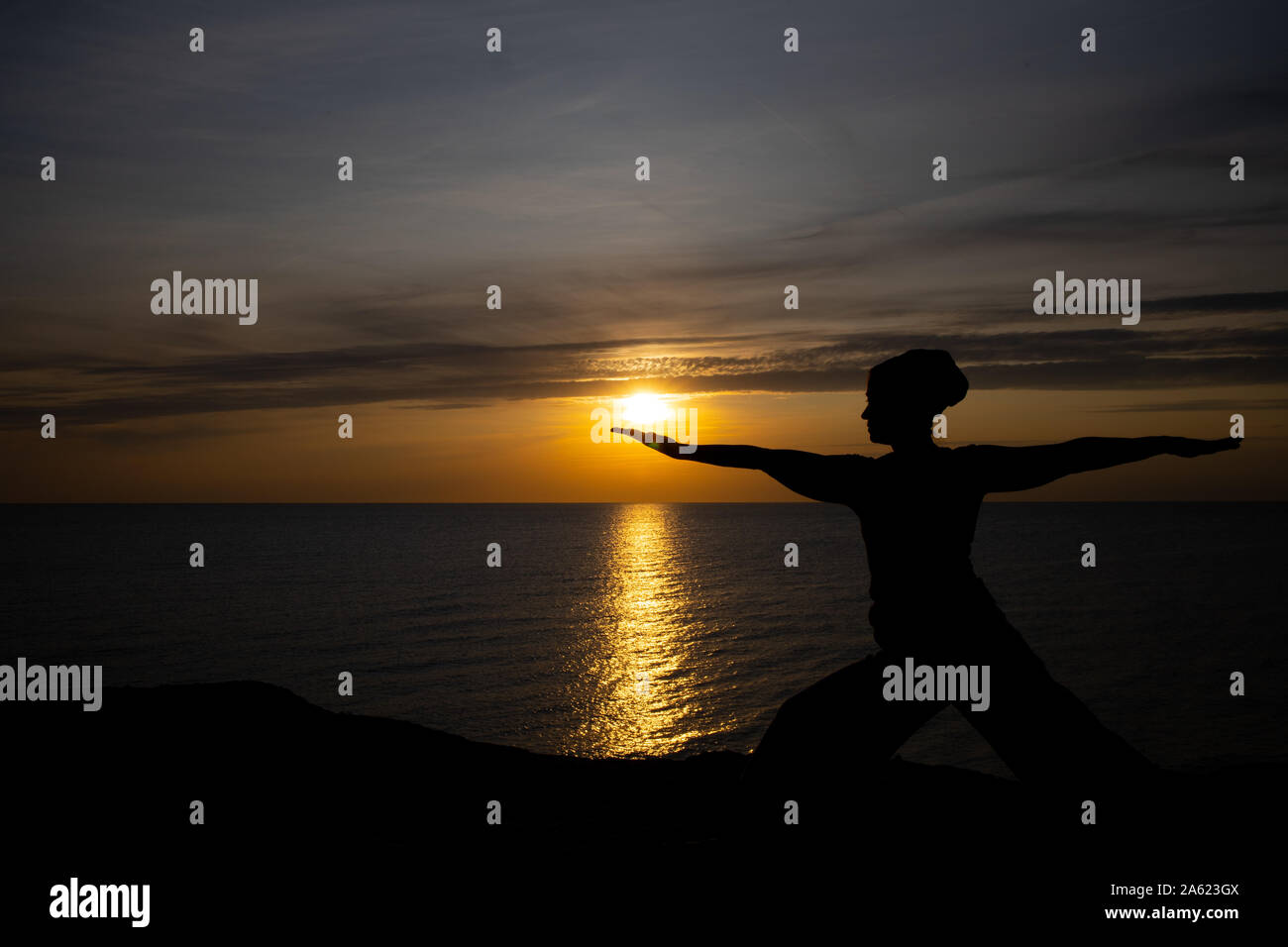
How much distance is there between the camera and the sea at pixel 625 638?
3369 centimetres

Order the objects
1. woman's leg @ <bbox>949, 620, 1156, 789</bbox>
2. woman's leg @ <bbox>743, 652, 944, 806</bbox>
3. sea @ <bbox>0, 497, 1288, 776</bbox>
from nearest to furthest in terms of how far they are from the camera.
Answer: woman's leg @ <bbox>949, 620, 1156, 789</bbox>, woman's leg @ <bbox>743, 652, 944, 806</bbox>, sea @ <bbox>0, 497, 1288, 776</bbox>

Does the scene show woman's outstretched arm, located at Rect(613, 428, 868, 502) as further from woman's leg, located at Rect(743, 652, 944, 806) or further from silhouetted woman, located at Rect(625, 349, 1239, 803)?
woman's leg, located at Rect(743, 652, 944, 806)

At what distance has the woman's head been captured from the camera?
4551 mm

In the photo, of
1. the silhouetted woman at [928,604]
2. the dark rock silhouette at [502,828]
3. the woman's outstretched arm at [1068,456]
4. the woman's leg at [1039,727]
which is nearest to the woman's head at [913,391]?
the silhouetted woman at [928,604]

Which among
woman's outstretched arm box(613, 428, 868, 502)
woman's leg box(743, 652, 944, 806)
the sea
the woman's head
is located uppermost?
the woman's head

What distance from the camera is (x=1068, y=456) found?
4293mm

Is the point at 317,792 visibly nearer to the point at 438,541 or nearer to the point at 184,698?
the point at 184,698

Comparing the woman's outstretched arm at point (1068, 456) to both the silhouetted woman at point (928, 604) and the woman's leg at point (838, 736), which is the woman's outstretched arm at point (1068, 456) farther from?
the woman's leg at point (838, 736)

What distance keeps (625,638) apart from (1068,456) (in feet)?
170

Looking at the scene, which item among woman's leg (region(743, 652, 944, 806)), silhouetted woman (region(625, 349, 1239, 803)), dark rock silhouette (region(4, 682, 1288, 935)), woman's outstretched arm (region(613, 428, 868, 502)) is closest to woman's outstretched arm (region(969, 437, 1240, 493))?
silhouetted woman (region(625, 349, 1239, 803))

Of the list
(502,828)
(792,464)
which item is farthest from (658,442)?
(502,828)

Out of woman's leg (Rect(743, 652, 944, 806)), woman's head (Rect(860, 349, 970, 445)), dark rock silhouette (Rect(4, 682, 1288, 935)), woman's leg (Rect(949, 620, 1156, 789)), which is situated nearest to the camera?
woman's leg (Rect(949, 620, 1156, 789))

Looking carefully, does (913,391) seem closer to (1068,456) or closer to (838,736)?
(1068,456)
